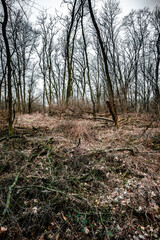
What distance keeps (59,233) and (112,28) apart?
13.0 m

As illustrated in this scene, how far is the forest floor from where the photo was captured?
1.62m

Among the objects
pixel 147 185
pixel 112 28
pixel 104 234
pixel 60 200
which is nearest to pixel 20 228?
pixel 60 200

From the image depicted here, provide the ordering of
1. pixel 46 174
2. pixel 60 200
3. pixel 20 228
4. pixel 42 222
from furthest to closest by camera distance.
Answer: pixel 46 174
pixel 60 200
pixel 42 222
pixel 20 228

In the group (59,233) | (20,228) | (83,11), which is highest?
(83,11)

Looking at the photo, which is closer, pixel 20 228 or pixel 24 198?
pixel 20 228

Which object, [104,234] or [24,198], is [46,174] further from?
[104,234]

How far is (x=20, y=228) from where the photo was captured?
1547 mm

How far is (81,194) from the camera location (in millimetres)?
2006

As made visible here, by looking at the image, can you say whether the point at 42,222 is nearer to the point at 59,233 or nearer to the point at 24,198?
the point at 59,233

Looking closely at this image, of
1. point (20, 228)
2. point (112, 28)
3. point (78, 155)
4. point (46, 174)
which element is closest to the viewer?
point (20, 228)

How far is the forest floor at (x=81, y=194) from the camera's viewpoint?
162 centimetres

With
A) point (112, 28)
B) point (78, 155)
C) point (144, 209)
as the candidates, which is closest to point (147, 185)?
point (144, 209)

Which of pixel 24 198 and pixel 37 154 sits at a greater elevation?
pixel 37 154

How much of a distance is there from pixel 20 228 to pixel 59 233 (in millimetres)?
485
